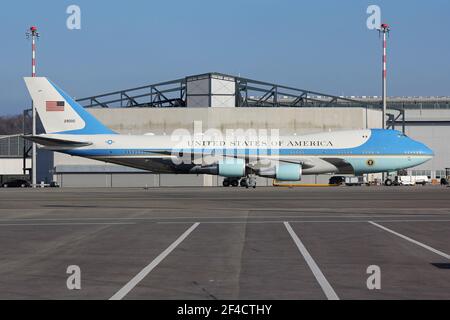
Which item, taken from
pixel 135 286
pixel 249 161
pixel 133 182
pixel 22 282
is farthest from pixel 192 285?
pixel 133 182

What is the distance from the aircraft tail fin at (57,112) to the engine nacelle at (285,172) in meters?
16.4

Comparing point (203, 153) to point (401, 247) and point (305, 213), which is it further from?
point (401, 247)

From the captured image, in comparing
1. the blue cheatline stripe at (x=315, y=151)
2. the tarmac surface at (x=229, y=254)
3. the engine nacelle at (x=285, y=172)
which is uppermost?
the blue cheatline stripe at (x=315, y=151)

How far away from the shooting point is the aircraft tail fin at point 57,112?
6931 centimetres

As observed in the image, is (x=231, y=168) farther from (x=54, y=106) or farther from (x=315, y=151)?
(x=54, y=106)

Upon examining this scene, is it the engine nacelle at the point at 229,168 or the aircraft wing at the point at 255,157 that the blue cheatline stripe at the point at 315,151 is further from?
the engine nacelle at the point at 229,168

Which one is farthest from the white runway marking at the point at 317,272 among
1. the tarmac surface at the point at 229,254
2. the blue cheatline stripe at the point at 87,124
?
the blue cheatline stripe at the point at 87,124

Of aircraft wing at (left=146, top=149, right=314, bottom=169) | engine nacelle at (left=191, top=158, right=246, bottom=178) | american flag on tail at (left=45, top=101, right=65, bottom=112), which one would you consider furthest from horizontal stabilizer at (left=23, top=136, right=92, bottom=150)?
engine nacelle at (left=191, top=158, right=246, bottom=178)

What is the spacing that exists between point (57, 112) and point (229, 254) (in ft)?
178

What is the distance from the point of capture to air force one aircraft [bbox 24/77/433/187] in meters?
67.9

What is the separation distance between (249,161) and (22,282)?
55.2 meters

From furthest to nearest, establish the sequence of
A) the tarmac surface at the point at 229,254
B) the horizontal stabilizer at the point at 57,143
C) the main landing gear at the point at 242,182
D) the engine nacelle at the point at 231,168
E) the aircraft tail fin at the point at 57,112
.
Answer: the aircraft tail fin at the point at 57,112 → the main landing gear at the point at 242,182 → the engine nacelle at the point at 231,168 → the horizontal stabilizer at the point at 57,143 → the tarmac surface at the point at 229,254
